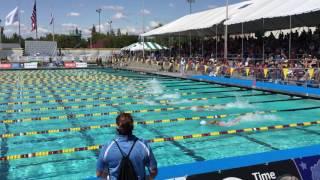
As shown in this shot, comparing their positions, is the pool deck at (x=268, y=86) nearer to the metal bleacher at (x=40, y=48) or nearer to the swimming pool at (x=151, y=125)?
the swimming pool at (x=151, y=125)

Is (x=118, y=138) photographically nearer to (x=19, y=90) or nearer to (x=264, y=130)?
(x=264, y=130)

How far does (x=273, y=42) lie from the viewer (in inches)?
976

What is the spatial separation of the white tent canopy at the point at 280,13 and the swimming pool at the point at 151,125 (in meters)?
3.45

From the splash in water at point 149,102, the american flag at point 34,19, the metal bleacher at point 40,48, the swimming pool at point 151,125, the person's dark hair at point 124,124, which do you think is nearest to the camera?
the person's dark hair at point 124,124

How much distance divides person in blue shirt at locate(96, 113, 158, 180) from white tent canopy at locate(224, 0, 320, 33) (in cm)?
1348

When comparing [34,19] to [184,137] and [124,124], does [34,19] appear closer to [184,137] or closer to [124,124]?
[184,137]

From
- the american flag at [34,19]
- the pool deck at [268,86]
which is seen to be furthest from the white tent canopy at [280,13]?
the american flag at [34,19]

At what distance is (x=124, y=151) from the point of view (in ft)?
10.3

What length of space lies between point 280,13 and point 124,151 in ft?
51.5

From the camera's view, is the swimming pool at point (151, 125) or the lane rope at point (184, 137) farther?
the swimming pool at point (151, 125)

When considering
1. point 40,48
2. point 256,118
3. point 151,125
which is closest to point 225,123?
point 256,118

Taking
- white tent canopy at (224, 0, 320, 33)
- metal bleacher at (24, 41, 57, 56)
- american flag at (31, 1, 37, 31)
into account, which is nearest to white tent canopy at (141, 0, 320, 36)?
white tent canopy at (224, 0, 320, 33)

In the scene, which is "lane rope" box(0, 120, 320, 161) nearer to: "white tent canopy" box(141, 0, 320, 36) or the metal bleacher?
"white tent canopy" box(141, 0, 320, 36)

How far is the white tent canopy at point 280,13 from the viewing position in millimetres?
16291
